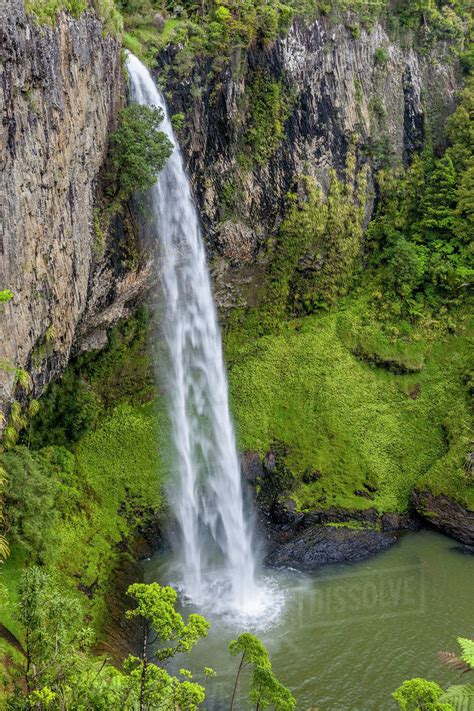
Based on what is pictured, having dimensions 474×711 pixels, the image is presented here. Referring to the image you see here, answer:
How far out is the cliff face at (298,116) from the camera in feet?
60.5

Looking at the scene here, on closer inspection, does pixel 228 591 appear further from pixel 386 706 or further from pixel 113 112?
pixel 113 112

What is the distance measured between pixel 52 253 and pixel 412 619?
12946 millimetres

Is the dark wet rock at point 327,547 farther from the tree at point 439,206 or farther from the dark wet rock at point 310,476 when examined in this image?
the tree at point 439,206

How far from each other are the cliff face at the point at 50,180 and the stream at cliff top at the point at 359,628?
7.91 metres

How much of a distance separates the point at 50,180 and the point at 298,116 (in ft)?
37.8

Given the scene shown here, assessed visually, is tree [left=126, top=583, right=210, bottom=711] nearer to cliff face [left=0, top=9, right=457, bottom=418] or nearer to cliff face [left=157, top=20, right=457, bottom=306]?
cliff face [left=0, top=9, right=457, bottom=418]

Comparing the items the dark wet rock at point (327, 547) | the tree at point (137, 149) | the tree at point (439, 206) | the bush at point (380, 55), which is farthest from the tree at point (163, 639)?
the bush at point (380, 55)

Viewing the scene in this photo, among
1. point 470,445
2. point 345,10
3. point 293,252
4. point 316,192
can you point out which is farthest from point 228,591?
point 345,10

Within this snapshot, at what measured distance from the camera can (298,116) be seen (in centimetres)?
2080

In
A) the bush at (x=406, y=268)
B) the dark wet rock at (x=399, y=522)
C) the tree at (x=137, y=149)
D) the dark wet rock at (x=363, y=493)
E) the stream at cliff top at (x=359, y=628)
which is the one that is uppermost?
the tree at (x=137, y=149)

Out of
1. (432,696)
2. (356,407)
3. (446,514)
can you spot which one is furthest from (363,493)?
(432,696)

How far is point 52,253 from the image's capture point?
42.9 ft

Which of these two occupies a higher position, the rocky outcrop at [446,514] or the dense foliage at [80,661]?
the dense foliage at [80,661]

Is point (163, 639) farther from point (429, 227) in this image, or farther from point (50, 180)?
point (429, 227)
